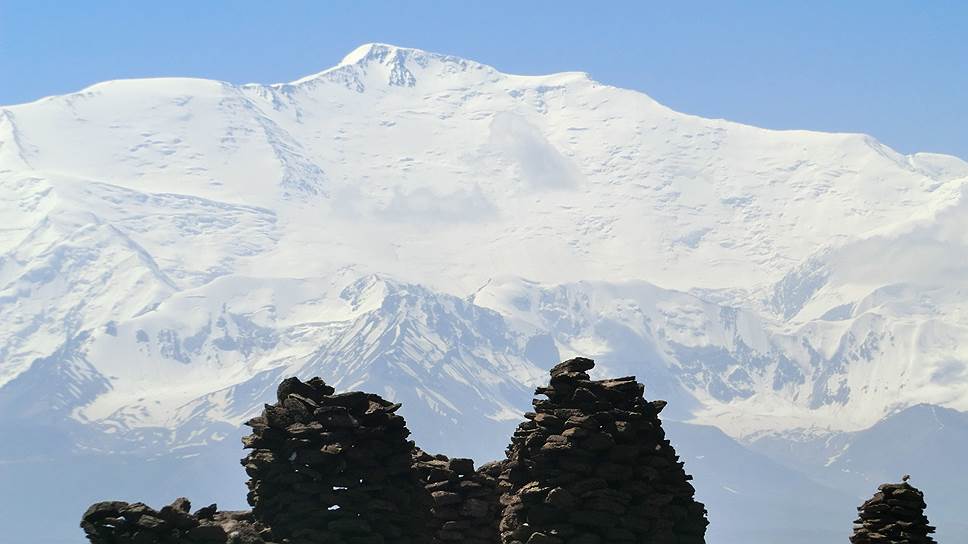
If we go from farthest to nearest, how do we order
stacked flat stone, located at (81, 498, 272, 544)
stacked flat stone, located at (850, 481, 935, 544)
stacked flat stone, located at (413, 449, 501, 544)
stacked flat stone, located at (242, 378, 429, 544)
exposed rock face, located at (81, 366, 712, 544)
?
stacked flat stone, located at (413, 449, 501, 544), stacked flat stone, located at (850, 481, 935, 544), exposed rock face, located at (81, 366, 712, 544), stacked flat stone, located at (242, 378, 429, 544), stacked flat stone, located at (81, 498, 272, 544)

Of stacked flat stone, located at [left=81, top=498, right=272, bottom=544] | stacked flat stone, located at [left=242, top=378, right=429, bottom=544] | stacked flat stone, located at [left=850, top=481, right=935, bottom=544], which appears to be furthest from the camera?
stacked flat stone, located at [left=850, top=481, right=935, bottom=544]

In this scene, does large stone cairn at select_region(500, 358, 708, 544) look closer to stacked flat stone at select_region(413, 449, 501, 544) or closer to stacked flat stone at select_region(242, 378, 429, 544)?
stacked flat stone at select_region(242, 378, 429, 544)

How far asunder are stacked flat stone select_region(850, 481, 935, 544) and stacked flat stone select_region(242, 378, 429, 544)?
53.0 ft

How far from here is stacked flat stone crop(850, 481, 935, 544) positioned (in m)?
74.0

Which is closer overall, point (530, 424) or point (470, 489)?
point (530, 424)

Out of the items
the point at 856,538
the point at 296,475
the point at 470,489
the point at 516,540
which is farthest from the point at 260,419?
the point at 856,538

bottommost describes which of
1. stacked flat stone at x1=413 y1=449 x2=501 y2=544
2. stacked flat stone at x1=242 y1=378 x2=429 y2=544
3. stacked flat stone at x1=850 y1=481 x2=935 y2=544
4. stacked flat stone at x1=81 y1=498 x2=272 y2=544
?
stacked flat stone at x1=81 y1=498 x2=272 y2=544

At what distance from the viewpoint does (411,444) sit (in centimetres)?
7106

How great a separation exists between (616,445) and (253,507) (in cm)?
1210

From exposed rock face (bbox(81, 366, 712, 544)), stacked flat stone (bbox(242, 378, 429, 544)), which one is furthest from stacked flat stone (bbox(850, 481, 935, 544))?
stacked flat stone (bbox(242, 378, 429, 544))

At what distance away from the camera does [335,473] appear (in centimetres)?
6838

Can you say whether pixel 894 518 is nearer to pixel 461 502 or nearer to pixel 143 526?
pixel 461 502

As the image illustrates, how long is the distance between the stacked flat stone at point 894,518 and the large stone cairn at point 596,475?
6.69m

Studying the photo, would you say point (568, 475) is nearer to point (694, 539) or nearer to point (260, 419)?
point (694, 539)
